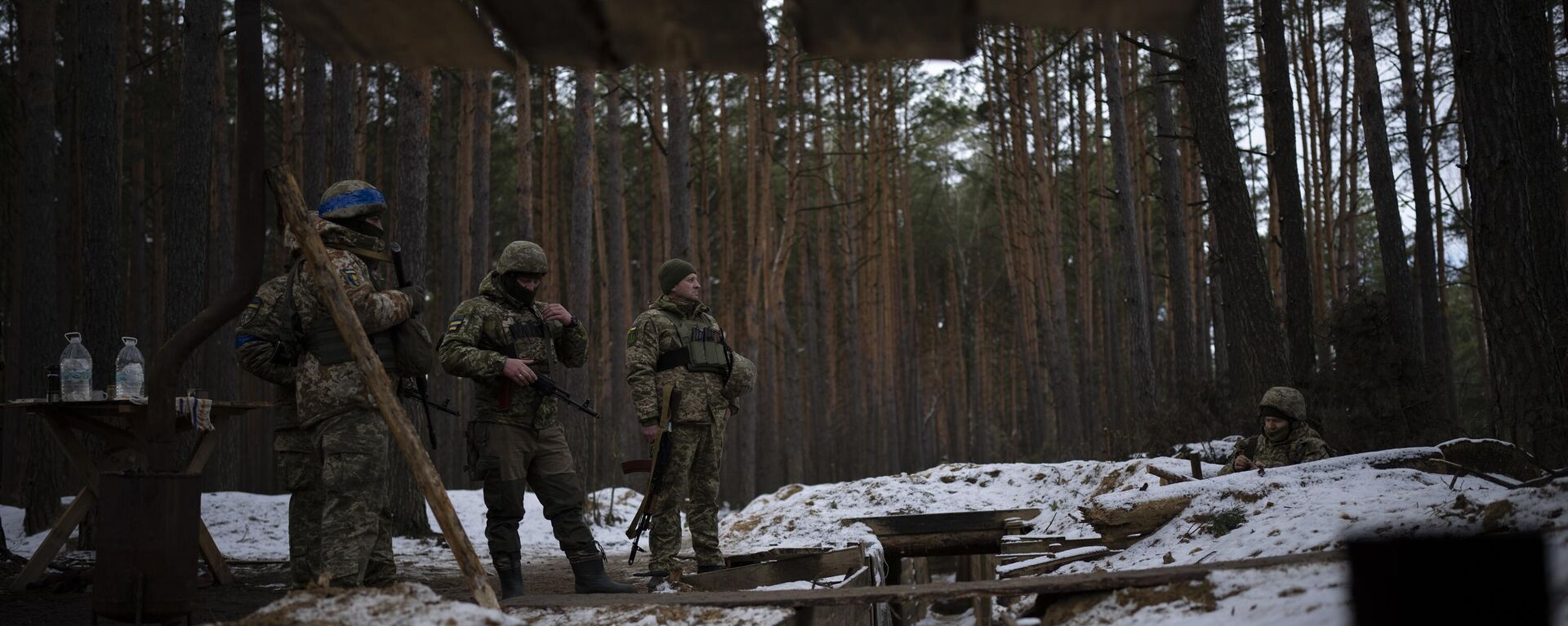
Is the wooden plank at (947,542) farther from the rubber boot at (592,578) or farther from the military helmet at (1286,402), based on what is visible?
the rubber boot at (592,578)

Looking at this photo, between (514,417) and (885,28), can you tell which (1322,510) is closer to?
(885,28)

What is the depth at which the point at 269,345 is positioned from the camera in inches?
207

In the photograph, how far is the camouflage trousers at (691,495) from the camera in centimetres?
672

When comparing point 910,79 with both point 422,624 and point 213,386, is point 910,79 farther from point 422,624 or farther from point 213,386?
point 422,624

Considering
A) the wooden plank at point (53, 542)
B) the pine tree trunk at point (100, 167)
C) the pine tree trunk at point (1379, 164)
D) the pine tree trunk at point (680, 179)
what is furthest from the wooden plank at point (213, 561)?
the pine tree trunk at point (1379, 164)

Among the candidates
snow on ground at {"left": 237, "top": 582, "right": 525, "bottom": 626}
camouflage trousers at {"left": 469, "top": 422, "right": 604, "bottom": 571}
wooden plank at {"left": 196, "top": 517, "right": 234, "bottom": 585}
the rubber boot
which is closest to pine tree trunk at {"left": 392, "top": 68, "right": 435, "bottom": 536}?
wooden plank at {"left": 196, "top": 517, "right": 234, "bottom": 585}

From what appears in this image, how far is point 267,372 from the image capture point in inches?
205

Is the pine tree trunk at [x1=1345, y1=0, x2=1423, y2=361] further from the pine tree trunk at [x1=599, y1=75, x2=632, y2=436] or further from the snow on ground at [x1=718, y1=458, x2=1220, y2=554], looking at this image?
the pine tree trunk at [x1=599, y1=75, x2=632, y2=436]

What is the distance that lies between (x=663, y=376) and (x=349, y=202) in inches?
88.8

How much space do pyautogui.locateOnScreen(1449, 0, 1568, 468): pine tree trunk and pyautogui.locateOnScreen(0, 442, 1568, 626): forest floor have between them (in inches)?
46.6

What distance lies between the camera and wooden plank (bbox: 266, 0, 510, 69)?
3.43 meters

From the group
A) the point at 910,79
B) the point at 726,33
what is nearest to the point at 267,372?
the point at 726,33

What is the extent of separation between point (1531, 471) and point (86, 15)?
11.3m

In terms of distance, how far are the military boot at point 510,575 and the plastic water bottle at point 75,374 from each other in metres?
2.50
